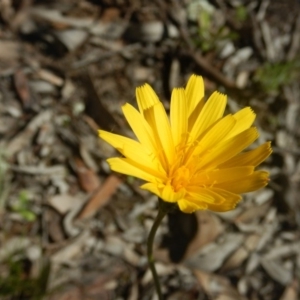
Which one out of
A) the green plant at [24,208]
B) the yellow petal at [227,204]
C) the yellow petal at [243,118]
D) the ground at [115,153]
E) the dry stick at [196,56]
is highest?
the yellow petal at [243,118]

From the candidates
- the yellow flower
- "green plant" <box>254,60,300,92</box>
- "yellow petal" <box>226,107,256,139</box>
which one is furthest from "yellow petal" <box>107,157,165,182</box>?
"green plant" <box>254,60,300,92</box>

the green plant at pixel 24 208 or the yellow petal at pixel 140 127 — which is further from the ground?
the yellow petal at pixel 140 127

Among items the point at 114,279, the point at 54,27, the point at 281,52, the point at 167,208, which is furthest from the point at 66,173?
the point at 281,52

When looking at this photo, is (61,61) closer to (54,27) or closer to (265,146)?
(54,27)

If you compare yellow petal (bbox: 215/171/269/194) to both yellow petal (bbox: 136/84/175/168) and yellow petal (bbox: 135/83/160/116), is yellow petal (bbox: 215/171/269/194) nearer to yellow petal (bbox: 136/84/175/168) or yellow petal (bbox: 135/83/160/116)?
yellow petal (bbox: 136/84/175/168)

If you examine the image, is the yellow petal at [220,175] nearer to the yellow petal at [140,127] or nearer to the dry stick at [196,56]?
the yellow petal at [140,127]

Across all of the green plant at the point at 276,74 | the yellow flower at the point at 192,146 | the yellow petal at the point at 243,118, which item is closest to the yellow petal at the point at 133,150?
the yellow flower at the point at 192,146
